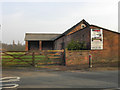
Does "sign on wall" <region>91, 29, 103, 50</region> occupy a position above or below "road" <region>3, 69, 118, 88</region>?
above

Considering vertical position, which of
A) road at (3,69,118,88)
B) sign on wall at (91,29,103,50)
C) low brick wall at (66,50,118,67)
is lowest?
road at (3,69,118,88)

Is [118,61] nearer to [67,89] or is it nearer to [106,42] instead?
[106,42]

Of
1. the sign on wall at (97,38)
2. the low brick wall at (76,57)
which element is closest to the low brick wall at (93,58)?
the low brick wall at (76,57)

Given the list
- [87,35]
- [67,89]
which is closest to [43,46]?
[87,35]

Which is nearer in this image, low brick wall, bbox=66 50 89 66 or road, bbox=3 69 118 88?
road, bbox=3 69 118 88

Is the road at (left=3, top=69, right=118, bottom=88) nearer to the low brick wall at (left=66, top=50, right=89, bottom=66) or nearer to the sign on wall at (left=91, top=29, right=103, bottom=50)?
the low brick wall at (left=66, top=50, right=89, bottom=66)

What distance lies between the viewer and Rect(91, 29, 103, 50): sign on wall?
14.6 metres

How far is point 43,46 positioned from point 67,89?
3984 centimetres

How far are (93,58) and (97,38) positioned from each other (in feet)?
7.97

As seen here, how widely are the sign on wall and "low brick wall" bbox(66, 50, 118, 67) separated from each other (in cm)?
71

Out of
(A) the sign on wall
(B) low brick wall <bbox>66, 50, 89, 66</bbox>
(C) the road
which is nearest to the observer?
(C) the road

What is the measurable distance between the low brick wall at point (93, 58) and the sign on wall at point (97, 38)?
27.8 inches

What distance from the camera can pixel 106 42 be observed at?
48.8 ft

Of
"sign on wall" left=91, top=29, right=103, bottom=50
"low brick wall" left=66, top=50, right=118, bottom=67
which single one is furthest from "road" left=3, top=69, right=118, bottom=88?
"sign on wall" left=91, top=29, right=103, bottom=50
